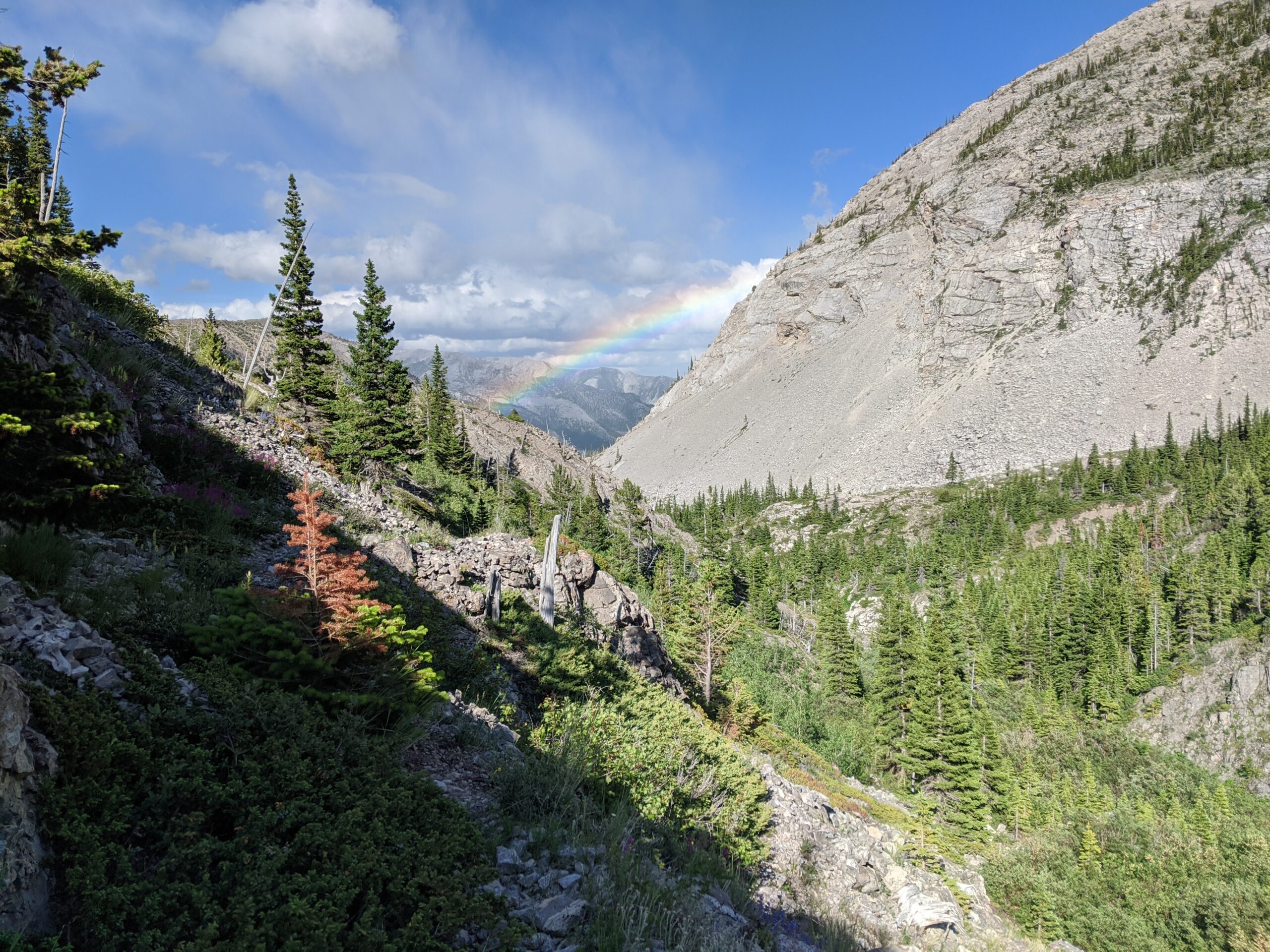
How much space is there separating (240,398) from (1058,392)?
443ft

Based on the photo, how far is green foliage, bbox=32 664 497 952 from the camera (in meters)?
3.24

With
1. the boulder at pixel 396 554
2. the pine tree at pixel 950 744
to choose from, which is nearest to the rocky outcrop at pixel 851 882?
the boulder at pixel 396 554

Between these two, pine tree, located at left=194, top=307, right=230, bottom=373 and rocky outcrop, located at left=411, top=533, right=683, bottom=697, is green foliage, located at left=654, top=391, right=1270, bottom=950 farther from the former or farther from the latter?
pine tree, located at left=194, top=307, right=230, bottom=373

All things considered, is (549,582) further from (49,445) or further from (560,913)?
(560,913)

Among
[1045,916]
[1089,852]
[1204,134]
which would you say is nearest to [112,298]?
[1045,916]

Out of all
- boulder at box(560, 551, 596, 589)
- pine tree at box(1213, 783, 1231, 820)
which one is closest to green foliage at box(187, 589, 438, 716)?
boulder at box(560, 551, 596, 589)

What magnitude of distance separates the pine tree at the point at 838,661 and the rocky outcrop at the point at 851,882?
3680 cm

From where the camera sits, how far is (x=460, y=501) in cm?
3338

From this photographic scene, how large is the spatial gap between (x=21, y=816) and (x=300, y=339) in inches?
1172

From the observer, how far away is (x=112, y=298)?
2220 centimetres

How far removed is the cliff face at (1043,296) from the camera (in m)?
112

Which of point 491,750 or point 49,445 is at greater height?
point 49,445

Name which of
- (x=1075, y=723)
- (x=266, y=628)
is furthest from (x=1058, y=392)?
(x=266, y=628)

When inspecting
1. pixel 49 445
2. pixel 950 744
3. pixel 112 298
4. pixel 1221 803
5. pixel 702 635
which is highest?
pixel 112 298
